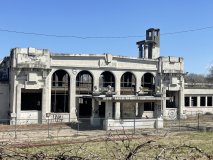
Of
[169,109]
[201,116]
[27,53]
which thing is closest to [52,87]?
[27,53]

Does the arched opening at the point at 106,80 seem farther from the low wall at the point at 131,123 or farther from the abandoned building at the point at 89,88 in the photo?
the low wall at the point at 131,123

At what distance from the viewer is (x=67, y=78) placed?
140 ft

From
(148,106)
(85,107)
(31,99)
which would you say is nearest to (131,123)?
(85,107)

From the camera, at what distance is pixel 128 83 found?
45.8m

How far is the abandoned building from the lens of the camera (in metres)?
38.1

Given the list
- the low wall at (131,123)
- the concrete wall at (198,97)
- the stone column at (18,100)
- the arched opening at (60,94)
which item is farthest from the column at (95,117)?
the concrete wall at (198,97)

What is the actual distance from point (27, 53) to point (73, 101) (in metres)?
7.82

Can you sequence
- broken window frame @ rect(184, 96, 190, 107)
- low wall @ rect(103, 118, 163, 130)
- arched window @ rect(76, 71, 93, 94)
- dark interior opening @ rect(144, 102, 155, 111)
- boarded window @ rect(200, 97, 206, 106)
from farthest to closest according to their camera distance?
boarded window @ rect(200, 97, 206, 106) → broken window frame @ rect(184, 96, 190, 107) → dark interior opening @ rect(144, 102, 155, 111) → arched window @ rect(76, 71, 93, 94) → low wall @ rect(103, 118, 163, 130)

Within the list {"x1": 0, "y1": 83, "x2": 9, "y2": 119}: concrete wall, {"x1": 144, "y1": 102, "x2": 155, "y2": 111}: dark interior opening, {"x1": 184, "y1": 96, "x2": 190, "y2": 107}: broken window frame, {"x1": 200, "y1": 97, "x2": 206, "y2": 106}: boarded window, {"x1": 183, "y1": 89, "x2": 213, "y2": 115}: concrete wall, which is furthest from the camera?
{"x1": 200, "y1": 97, "x2": 206, "y2": 106}: boarded window

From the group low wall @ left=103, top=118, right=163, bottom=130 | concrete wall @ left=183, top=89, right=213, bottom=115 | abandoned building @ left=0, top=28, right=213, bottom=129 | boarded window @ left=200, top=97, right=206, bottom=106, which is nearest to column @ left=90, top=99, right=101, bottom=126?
abandoned building @ left=0, top=28, right=213, bottom=129

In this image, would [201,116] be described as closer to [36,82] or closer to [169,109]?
[169,109]

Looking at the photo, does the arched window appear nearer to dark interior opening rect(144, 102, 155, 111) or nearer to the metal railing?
the metal railing

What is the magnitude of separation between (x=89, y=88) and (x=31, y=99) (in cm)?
768

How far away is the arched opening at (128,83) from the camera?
45.5 m
